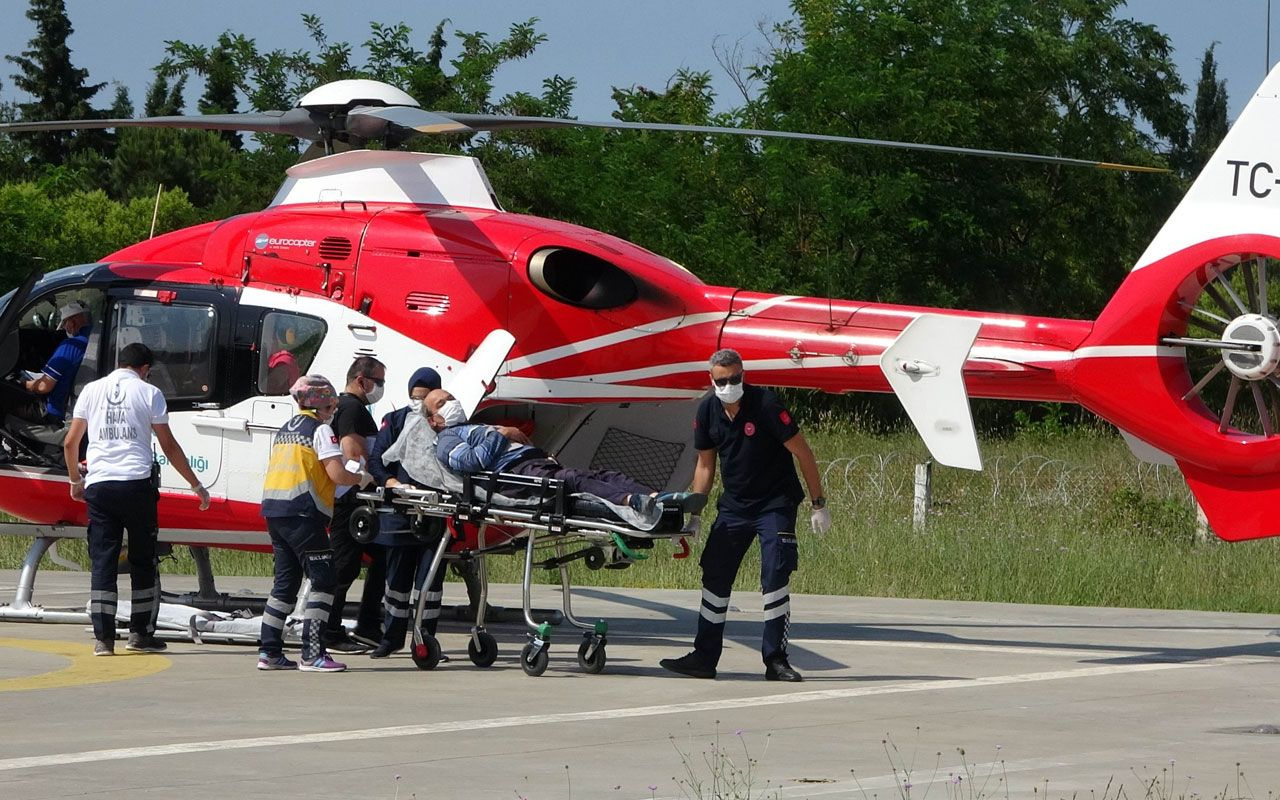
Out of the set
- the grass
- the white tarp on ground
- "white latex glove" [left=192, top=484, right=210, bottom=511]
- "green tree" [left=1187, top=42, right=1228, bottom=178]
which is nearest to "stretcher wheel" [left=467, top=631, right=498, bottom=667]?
the white tarp on ground

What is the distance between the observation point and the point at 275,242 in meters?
12.6

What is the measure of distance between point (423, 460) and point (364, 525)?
581mm

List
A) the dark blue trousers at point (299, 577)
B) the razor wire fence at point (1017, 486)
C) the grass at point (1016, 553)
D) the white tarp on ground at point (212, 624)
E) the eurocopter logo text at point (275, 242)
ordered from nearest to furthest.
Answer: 1. the dark blue trousers at point (299, 577)
2. the white tarp on ground at point (212, 624)
3. the eurocopter logo text at point (275, 242)
4. the grass at point (1016, 553)
5. the razor wire fence at point (1017, 486)

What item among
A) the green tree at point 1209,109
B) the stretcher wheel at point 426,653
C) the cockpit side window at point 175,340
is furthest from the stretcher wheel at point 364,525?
the green tree at point 1209,109

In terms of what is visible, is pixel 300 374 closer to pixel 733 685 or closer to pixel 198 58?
Answer: pixel 733 685

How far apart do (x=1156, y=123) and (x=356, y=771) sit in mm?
42706

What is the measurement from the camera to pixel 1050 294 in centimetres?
4069

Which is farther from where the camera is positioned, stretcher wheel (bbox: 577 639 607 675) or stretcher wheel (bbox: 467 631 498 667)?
stretcher wheel (bbox: 467 631 498 667)

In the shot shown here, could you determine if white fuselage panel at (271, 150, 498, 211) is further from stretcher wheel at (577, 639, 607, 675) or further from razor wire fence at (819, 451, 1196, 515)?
razor wire fence at (819, 451, 1196, 515)

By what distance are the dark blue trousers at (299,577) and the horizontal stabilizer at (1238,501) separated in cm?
571

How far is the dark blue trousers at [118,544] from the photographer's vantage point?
10.9m

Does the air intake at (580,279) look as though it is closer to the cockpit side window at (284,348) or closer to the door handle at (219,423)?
the cockpit side window at (284,348)

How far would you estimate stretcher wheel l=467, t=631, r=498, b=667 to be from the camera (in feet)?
35.5

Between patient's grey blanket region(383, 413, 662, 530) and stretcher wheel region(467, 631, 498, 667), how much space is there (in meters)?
1.04
